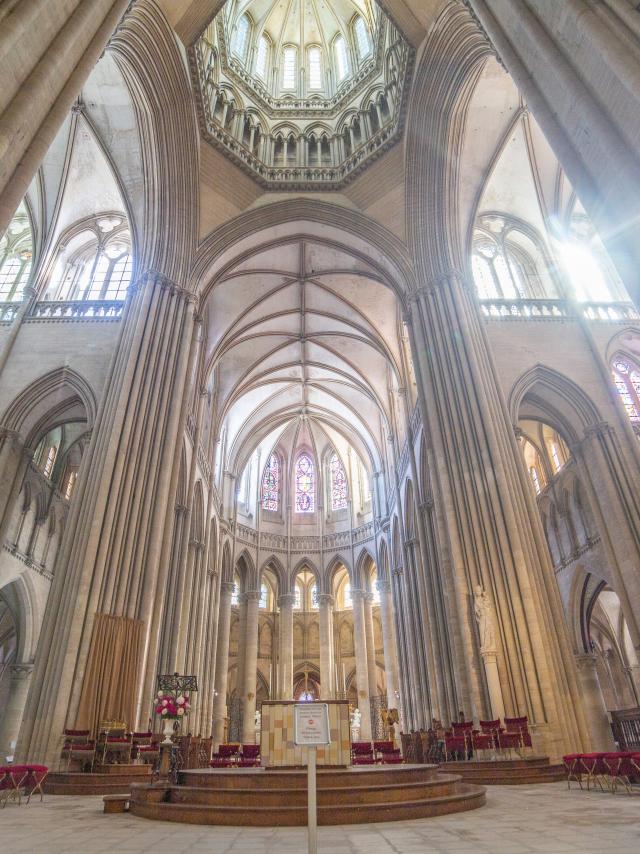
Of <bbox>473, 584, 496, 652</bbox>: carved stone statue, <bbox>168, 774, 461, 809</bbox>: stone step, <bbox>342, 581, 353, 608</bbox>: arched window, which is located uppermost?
<bbox>342, 581, 353, 608</bbox>: arched window

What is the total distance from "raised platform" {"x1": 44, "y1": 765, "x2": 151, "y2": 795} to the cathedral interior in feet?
3.15

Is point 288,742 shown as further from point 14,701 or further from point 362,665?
point 362,665

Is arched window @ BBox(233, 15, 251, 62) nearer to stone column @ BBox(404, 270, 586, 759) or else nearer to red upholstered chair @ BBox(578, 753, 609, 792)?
stone column @ BBox(404, 270, 586, 759)

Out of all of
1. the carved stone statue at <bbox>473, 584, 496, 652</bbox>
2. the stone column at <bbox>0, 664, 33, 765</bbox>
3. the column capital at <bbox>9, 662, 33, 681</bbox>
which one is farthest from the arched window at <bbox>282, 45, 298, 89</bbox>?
the stone column at <bbox>0, 664, 33, 765</bbox>

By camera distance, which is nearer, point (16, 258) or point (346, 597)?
point (16, 258)

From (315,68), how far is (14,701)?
2697cm

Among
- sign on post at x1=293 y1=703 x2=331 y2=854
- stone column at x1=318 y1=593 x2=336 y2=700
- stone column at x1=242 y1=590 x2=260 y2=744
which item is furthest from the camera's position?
stone column at x1=318 y1=593 x2=336 y2=700

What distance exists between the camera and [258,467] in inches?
1293

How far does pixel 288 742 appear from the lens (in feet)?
25.6

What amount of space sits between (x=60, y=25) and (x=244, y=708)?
26.6 metres

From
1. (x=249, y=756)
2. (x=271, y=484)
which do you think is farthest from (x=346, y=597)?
(x=249, y=756)

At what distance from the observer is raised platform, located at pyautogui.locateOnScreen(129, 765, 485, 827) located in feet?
17.9

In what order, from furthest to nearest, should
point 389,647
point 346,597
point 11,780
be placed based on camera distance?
point 346,597
point 389,647
point 11,780

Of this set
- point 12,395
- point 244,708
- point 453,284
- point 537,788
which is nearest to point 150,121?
point 12,395
